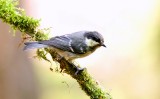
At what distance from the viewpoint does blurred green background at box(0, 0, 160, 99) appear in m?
8.66

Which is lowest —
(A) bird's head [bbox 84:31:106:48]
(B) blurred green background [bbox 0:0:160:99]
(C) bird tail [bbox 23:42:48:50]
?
(C) bird tail [bbox 23:42:48:50]

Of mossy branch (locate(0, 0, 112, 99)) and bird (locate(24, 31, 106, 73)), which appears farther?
bird (locate(24, 31, 106, 73))

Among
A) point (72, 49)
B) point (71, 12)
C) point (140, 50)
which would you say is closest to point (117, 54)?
point (140, 50)

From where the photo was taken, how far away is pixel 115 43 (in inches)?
378

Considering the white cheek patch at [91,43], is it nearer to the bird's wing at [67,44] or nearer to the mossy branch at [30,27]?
the bird's wing at [67,44]

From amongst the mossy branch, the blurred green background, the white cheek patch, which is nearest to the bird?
the white cheek patch

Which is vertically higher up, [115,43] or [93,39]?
[115,43]

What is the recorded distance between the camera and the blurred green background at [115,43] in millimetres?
8656

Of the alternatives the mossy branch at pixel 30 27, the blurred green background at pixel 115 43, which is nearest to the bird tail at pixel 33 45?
the mossy branch at pixel 30 27

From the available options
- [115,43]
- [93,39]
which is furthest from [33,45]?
[115,43]

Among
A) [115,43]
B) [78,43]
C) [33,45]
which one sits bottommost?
[33,45]

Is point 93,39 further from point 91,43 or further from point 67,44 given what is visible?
point 67,44

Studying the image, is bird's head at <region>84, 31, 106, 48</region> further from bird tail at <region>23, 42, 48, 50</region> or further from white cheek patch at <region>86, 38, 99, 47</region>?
bird tail at <region>23, 42, 48, 50</region>

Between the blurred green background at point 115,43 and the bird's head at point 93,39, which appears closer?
the bird's head at point 93,39
